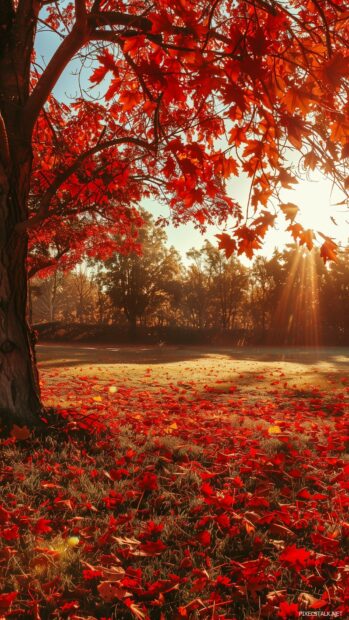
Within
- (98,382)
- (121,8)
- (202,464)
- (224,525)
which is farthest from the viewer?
(98,382)

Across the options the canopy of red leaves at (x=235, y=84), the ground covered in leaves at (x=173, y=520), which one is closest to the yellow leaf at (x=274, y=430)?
the ground covered in leaves at (x=173, y=520)

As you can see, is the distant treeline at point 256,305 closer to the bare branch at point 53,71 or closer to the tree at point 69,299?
the tree at point 69,299

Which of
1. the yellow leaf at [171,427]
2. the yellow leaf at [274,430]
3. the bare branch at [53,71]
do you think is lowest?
the yellow leaf at [171,427]

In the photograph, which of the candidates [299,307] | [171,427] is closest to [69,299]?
[299,307]

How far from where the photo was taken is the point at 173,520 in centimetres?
304

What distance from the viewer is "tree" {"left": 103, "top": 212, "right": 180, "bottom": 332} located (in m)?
42.0

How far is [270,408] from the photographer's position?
7602mm

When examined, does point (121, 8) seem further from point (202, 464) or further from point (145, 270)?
point (145, 270)

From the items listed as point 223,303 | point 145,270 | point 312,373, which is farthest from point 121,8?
point 223,303

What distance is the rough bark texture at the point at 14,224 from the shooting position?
4.80 meters

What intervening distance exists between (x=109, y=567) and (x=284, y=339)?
1553 inches

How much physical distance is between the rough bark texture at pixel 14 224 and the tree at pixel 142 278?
119 feet

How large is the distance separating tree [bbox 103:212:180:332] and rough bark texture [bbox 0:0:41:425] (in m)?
36.2

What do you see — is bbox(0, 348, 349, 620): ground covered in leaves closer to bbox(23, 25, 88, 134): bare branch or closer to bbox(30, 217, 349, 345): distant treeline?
bbox(23, 25, 88, 134): bare branch
